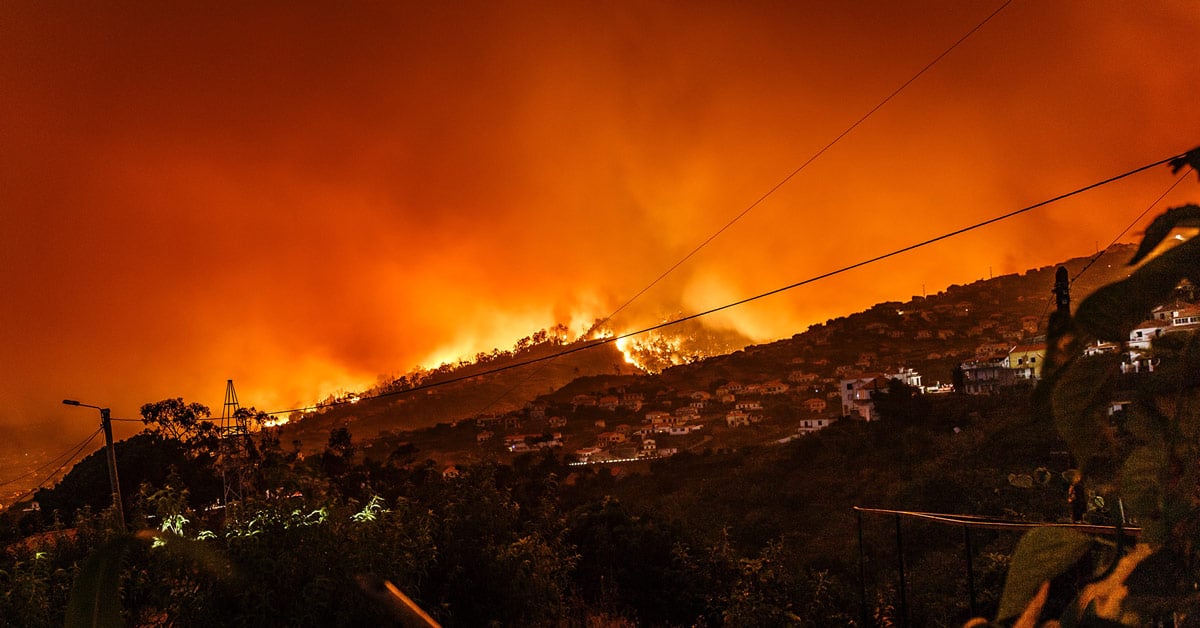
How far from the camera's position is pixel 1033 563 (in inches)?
13.1

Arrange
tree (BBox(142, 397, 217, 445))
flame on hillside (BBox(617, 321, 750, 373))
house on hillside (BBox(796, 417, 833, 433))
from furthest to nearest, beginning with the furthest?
flame on hillside (BBox(617, 321, 750, 373))
house on hillside (BBox(796, 417, 833, 433))
tree (BBox(142, 397, 217, 445))

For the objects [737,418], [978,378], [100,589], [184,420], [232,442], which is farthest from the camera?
[737,418]

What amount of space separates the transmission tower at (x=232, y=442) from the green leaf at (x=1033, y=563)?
11526 mm

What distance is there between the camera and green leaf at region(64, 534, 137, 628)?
9.9 inches

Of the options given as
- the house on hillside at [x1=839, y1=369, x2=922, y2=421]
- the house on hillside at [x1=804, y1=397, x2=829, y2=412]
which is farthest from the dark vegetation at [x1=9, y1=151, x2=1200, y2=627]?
the house on hillside at [x1=804, y1=397, x2=829, y2=412]

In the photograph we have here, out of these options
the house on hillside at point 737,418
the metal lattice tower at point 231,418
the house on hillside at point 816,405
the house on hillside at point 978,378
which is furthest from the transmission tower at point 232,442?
the house on hillside at point 816,405

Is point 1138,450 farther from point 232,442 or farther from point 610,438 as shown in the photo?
point 610,438

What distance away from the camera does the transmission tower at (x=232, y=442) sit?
38.2 feet

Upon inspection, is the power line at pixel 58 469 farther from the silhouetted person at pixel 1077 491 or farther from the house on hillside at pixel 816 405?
the house on hillside at pixel 816 405

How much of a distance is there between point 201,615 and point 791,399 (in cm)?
3286

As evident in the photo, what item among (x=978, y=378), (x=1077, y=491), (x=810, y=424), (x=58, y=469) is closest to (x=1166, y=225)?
(x=1077, y=491)

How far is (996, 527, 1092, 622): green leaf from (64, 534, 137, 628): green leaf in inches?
12.6

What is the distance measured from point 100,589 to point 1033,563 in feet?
1.14

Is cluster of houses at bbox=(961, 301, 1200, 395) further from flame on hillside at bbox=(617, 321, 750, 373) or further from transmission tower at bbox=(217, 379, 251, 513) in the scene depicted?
flame on hillside at bbox=(617, 321, 750, 373)
